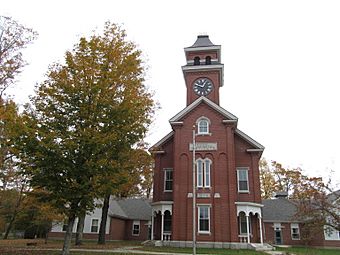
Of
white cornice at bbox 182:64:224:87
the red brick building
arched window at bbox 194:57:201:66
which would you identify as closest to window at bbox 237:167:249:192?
the red brick building

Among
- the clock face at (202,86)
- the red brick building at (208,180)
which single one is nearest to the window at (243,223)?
the red brick building at (208,180)

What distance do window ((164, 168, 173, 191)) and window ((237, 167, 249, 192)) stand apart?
6.27m

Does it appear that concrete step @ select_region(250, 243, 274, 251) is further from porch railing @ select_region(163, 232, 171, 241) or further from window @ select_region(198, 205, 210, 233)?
porch railing @ select_region(163, 232, 171, 241)

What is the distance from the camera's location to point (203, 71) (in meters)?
32.3

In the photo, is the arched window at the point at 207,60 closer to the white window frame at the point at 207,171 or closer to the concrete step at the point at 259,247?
the white window frame at the point at 207,171

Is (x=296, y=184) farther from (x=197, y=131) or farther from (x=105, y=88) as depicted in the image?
(x=105, y=88)

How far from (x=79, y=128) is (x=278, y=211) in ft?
107

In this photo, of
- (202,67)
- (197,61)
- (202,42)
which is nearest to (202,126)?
(202,67)

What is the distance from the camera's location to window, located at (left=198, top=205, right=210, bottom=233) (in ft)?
85.0

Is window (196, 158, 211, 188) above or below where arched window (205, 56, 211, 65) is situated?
below

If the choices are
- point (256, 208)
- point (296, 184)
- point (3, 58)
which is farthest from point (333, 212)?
point (3, 58)

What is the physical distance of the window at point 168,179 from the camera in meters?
29.3

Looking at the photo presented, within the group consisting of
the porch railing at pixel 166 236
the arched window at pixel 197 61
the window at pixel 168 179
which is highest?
the arched window at pixel 197 61

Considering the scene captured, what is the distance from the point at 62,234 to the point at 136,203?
11036mm
